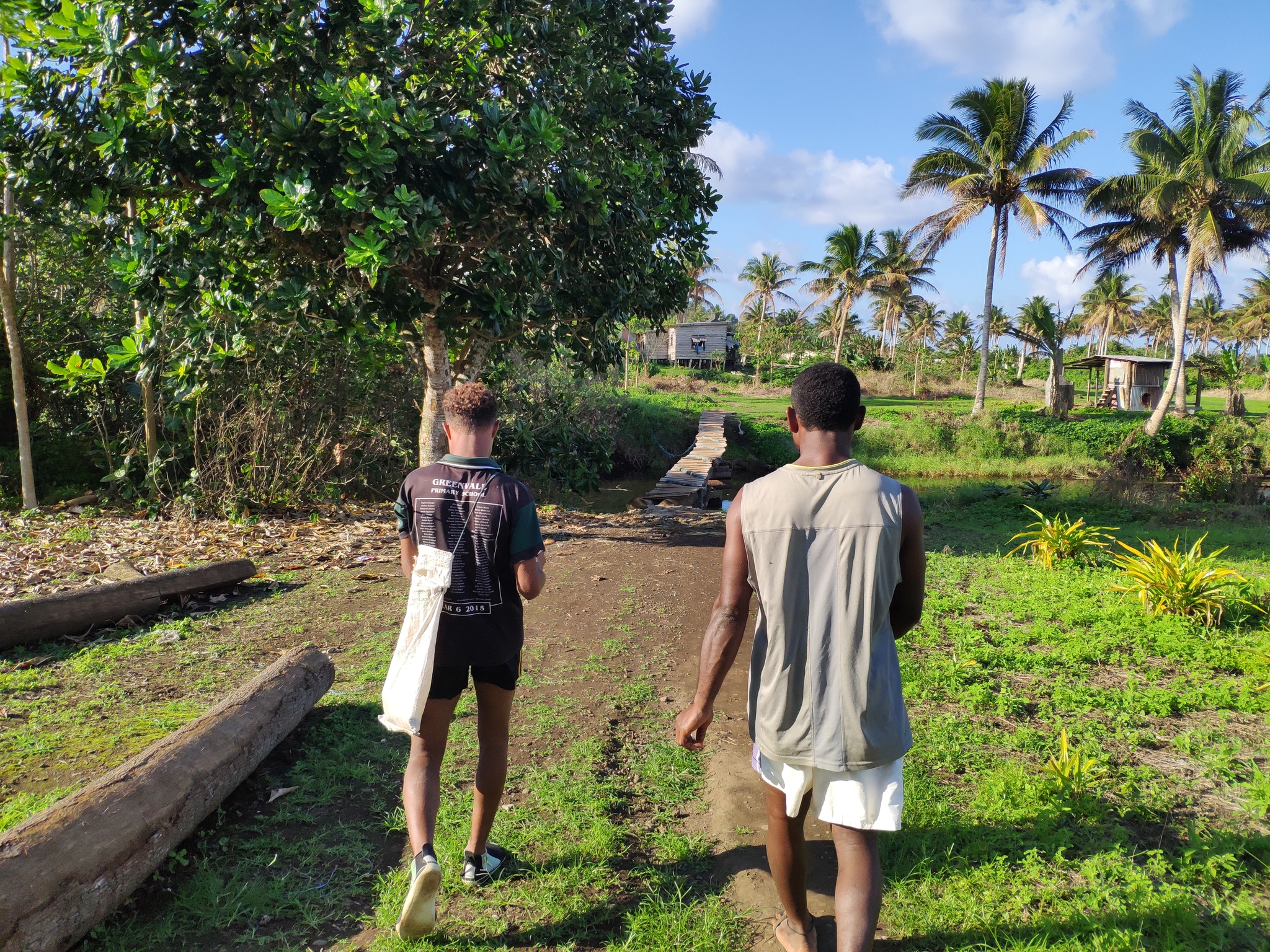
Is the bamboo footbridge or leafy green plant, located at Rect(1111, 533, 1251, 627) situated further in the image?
the bamboo footbridge

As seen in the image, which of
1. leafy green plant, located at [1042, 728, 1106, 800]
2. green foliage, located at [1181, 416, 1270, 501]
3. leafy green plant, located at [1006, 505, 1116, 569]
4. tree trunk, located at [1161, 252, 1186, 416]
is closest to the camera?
leafy green plant, located at [1042, 728, 1106, 800]

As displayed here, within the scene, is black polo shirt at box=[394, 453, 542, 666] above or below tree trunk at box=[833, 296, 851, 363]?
below

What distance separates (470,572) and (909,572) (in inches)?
53.1

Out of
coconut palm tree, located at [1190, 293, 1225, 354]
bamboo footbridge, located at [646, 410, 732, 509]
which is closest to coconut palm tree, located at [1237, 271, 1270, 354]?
coconut palm tree, located at [1190, 293, 1225, 354]

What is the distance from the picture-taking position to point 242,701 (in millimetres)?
3469

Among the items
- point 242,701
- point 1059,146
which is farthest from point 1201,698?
point 1059,146

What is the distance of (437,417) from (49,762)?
4.23m

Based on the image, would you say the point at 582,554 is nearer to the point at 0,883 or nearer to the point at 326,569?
the point at 326,569

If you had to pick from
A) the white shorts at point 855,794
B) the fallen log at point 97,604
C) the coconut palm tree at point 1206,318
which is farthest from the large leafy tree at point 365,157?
the coconut palm tree at point 1206,318

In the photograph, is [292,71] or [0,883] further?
[292,71]

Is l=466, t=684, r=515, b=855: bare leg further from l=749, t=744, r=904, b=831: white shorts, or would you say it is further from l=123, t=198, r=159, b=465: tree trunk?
l=123, t=198, r=159, b=465: tree trunk

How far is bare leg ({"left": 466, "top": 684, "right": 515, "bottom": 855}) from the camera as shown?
262cm

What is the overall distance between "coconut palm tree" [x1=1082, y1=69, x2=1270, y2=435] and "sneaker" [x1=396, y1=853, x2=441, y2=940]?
2477 centimetres

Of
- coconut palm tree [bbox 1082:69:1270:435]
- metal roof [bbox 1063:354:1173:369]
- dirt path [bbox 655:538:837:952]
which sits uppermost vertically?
coconut palm tree [bbox 1082:69:1270:435]
